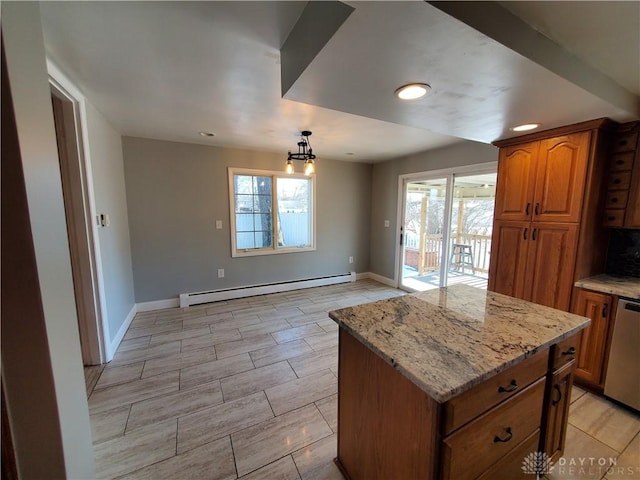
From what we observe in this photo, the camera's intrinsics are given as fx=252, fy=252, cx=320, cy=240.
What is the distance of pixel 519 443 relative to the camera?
3.69ft

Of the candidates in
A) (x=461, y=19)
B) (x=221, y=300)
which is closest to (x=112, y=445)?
(x=221, y=300)

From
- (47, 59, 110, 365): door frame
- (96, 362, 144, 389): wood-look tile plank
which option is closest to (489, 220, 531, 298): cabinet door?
(96, 362, 144, 389): wood-look tile plank

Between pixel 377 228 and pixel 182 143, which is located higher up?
pixel 182 143

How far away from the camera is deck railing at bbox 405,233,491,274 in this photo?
4.37 m

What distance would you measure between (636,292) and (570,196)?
2.58 ft

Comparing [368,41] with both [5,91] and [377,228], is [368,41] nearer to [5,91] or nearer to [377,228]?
[5,91]

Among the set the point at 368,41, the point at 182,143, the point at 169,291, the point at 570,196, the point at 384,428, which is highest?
the point at 182,143

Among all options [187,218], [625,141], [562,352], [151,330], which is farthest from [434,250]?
[151,330]

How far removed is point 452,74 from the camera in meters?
1.26

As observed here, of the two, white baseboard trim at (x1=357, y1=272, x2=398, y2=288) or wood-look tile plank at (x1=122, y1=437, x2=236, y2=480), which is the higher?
white baseboard trim at (x1=357, y1=272, x2=398, y2=288)

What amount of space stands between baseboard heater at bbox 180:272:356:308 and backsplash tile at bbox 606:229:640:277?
341 cm

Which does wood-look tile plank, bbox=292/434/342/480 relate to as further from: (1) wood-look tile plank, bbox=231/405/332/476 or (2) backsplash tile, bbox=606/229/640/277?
(2) backsplash tile, bbox=606/229/640/277

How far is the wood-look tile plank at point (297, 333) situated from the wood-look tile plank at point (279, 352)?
10 cm

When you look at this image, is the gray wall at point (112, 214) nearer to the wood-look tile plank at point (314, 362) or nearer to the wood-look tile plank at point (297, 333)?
the wood-look tile plank at point (297, 333)
